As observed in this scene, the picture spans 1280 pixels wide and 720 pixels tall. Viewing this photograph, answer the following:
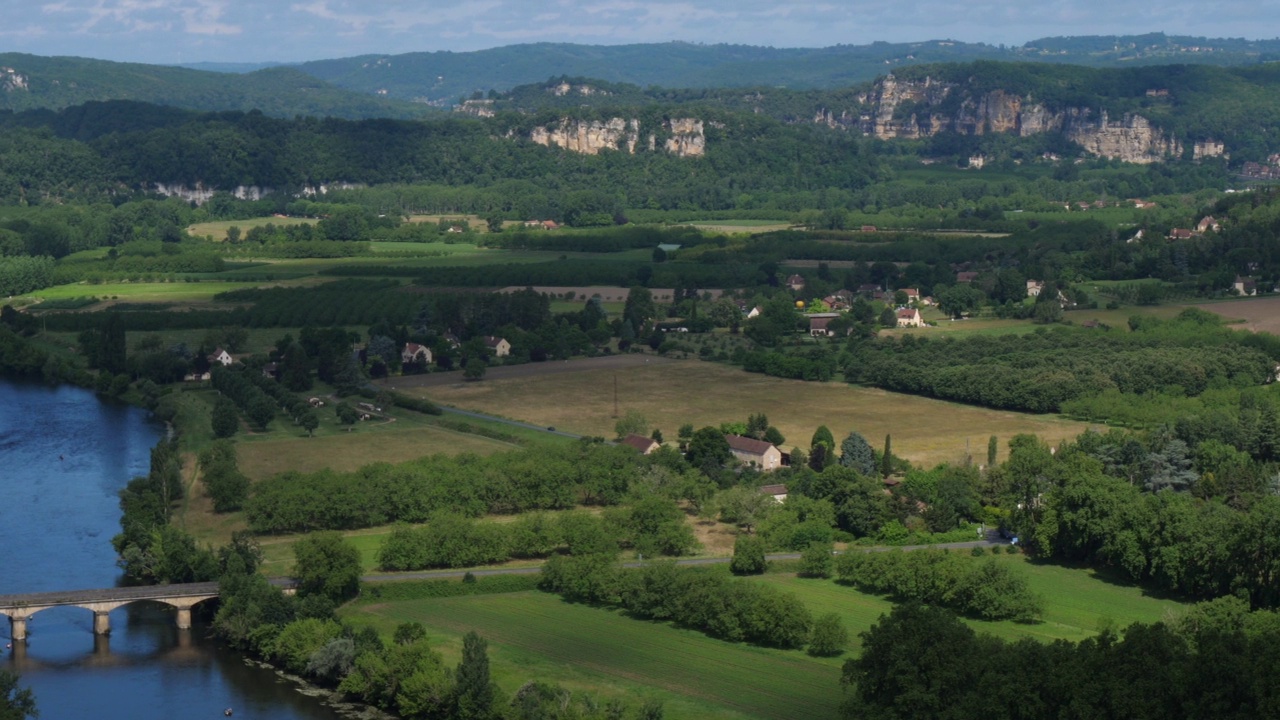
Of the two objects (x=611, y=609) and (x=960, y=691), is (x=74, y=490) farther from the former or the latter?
(x=960, y=691)

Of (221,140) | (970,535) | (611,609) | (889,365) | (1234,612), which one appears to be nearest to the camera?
(1234,612)

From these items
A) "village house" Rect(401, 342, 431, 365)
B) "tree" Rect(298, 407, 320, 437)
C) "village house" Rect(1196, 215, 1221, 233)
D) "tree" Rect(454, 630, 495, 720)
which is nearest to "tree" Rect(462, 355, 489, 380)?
"village house" Rect(401, 342, 431, 365)

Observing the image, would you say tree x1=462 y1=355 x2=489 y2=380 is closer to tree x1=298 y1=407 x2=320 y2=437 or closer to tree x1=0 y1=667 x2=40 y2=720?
tree x1=298 y1=407 x2=320 y2=437

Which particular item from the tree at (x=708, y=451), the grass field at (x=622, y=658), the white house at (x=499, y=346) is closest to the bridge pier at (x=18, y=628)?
the grass field at (x=622, y=658)

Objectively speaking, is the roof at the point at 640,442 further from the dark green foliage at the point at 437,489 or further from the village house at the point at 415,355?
the village house at the point at 415,355

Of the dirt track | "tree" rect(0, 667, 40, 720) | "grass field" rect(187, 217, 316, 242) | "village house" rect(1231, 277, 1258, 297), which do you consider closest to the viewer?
"tree" rect(0, 667, 40, 720)

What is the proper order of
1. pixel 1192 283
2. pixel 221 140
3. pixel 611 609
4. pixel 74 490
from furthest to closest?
pixel 221 140
pixel 1192 283
pixel 74 490
pixel 611 609

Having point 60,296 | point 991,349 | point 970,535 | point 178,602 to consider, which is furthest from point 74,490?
point 60,296
